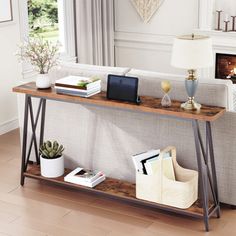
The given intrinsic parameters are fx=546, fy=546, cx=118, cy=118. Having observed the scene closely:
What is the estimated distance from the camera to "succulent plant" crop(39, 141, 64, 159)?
4.19 m

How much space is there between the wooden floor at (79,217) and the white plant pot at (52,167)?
0.14m

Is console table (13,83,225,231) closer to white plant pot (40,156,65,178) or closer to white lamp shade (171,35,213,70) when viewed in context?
white plant pot (40,156,65,178)

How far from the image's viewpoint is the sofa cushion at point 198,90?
3695mm

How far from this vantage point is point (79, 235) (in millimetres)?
3578

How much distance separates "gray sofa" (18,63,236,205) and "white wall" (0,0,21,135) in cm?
115

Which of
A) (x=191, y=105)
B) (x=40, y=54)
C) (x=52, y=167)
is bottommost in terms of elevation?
(x=52, y=167)

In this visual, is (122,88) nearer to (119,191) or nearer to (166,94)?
(166,94)

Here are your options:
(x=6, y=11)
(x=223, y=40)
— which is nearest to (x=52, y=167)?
(x=6, y=11)

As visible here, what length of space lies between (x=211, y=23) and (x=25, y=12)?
2.21 m

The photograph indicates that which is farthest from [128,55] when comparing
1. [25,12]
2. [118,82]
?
[118,82]

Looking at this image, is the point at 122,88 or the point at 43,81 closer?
the point at 122,88

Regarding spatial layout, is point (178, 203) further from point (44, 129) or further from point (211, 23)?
point (211, 23)

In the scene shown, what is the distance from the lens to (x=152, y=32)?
6.95 meters

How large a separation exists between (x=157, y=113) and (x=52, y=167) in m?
1.04
